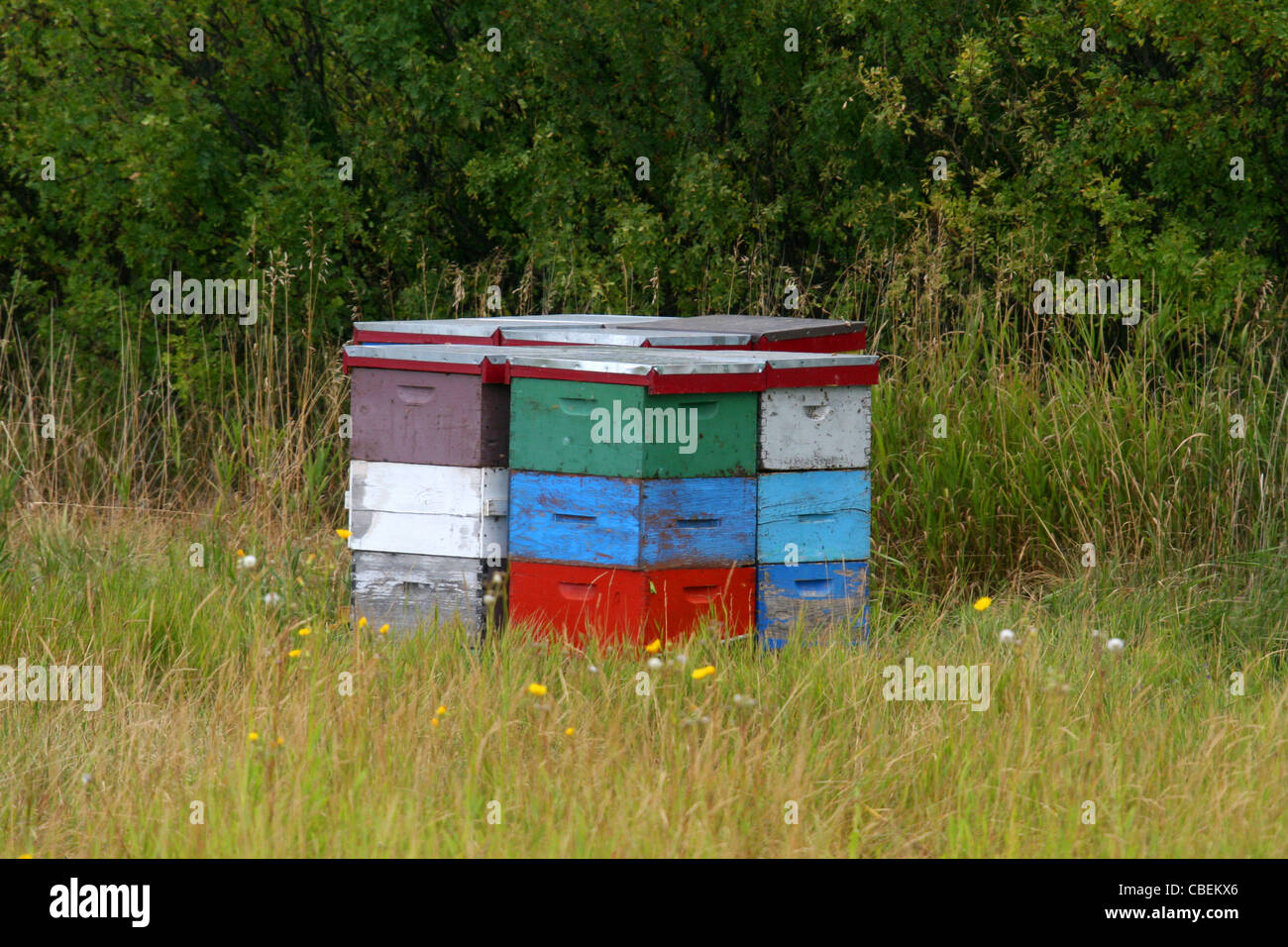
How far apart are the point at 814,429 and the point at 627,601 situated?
97 cm

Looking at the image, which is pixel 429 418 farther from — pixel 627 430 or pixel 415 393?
pixel 627 430

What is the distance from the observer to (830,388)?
5117 mm

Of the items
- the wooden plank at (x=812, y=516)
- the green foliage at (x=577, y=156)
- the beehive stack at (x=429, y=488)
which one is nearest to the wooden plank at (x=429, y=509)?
the beehive stack at (x=429, y=488)

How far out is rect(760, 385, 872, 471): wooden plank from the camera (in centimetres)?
503

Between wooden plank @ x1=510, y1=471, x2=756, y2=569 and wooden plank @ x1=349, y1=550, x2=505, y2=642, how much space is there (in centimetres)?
21

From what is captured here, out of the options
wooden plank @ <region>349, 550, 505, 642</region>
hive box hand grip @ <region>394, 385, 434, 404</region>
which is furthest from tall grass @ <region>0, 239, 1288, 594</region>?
hive box hand grip @ <region>394, 385, 434, 404</region>

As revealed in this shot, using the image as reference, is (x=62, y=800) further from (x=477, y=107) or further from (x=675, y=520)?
(x=477, y=107)

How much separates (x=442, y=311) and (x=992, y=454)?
4.99 m

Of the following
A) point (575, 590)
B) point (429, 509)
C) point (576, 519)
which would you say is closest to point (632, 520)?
point (576, 519)

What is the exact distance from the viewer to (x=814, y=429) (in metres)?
5.11

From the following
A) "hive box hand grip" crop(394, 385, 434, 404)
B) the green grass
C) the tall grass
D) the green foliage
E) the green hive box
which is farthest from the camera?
the green foliage

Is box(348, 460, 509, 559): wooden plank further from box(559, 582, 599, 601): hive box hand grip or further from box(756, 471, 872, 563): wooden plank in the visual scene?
box(756, 471, 872, 563): wooden plank

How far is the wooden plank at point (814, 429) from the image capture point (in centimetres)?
503

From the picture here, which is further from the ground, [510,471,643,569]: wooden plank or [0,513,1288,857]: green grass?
[510,471,643,569]: wooden plank
